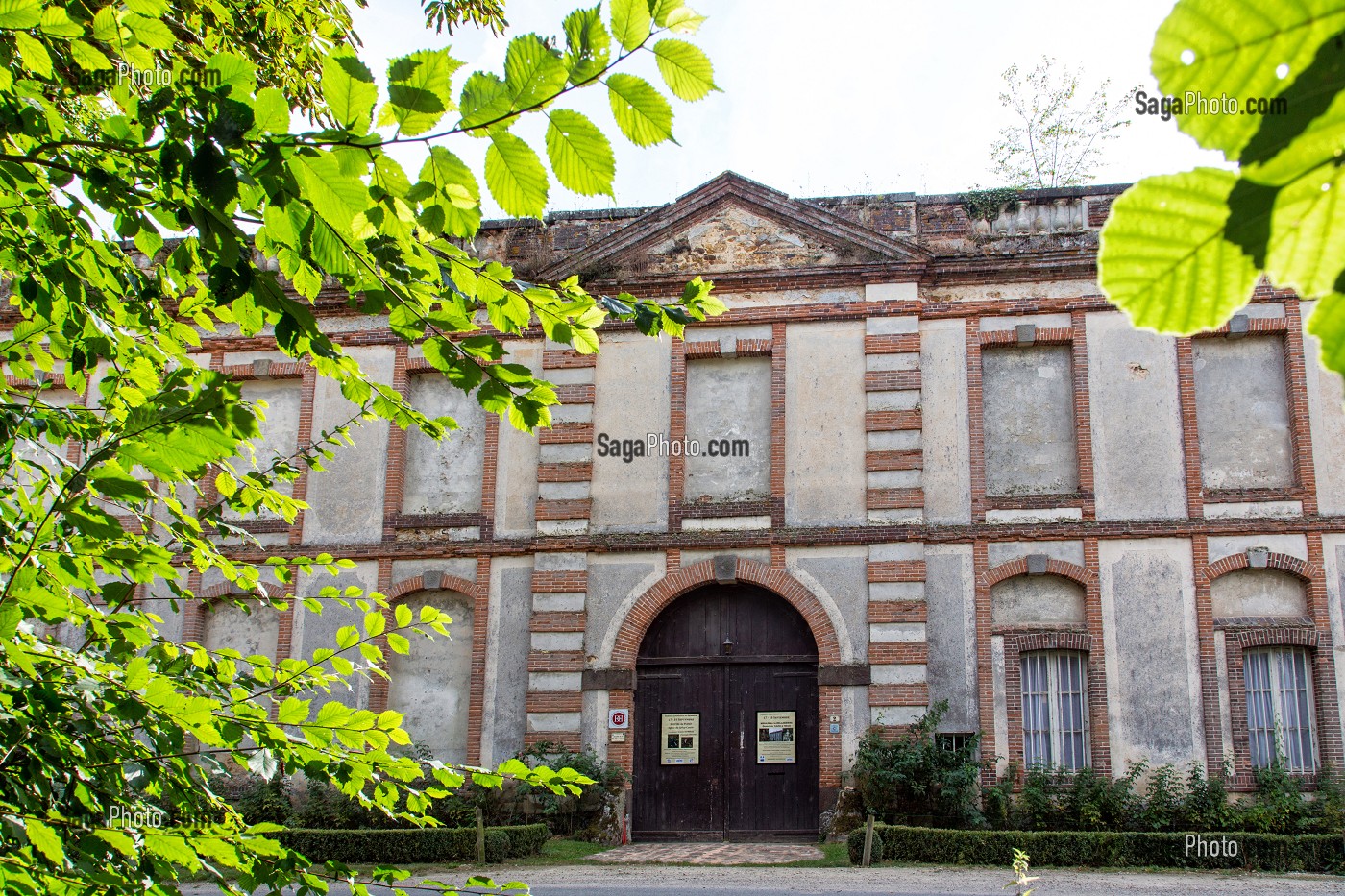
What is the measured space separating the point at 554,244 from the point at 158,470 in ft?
54.5

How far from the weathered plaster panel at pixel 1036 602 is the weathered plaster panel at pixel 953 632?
40 centimetres

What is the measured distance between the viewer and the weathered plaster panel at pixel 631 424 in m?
17.5

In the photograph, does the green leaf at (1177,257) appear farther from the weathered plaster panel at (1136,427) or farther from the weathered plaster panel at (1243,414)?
the weathered plaster panel at (1243,414)

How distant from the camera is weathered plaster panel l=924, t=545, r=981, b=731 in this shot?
16125mm

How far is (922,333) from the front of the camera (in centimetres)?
1747

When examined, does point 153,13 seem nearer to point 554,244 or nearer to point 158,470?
point 158,470

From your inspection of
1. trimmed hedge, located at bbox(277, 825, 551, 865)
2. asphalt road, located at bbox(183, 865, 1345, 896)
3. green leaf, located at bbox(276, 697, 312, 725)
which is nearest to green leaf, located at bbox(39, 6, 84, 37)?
green leaf, located at bbox(276, 697, 312, 725)

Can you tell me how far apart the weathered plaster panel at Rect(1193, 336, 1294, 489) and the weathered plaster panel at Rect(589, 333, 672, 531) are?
7.43 metres

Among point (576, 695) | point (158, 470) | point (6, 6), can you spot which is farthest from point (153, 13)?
point (576, 695)

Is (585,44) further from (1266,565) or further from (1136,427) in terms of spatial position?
(1266,565)

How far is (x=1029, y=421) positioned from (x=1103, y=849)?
5998 millimetres

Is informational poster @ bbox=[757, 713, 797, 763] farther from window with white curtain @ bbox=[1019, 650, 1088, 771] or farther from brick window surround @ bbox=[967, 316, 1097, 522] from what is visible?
brick window surround @ bbox=[967, 316, 1097, 522]

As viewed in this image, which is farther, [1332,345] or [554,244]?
[554,244]

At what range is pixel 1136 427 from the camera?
1669 cm
